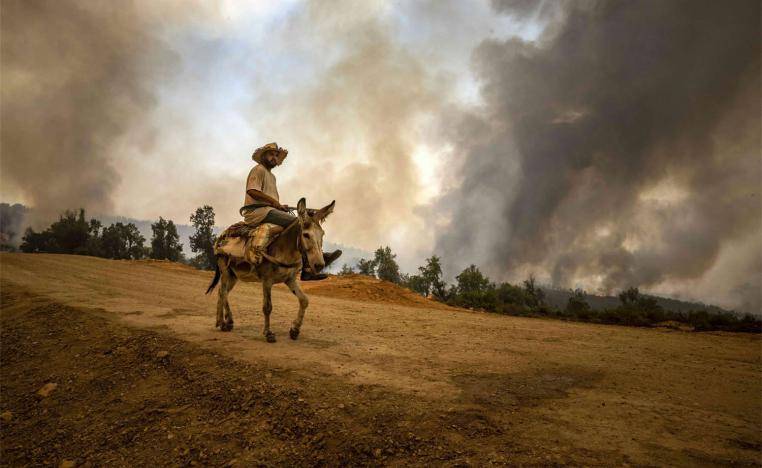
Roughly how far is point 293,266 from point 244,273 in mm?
1366

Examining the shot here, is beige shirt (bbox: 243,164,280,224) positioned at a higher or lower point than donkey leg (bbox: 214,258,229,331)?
higher

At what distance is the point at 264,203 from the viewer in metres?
7.23

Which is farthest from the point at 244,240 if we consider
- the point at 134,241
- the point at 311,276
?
the point at 134,241

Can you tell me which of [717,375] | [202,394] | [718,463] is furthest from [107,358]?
[717,375]

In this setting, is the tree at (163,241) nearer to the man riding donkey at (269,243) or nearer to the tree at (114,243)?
the tree at (114,243)

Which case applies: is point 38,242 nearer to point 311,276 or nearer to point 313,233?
point 311,276

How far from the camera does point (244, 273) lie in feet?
24.3

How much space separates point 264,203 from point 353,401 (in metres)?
4.81

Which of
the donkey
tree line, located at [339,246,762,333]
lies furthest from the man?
tree line, located at [339,246,762,333]

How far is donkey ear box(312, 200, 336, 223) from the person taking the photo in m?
6.73

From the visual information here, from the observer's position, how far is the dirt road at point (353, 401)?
3.19 m

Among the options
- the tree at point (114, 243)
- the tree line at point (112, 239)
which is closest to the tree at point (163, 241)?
the tree line at point (112, 239)

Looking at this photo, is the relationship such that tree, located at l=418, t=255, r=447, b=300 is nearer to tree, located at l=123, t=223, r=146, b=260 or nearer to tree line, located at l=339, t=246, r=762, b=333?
tree line, located at l=339, t=246, r=762, b=333

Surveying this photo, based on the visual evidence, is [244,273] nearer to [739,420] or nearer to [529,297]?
[739,420]
